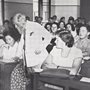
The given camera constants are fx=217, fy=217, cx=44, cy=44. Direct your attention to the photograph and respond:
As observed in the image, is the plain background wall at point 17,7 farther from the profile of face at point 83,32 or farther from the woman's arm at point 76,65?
the woman's arm at point 76,65

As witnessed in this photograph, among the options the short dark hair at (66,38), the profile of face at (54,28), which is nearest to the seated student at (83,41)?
the profile of face at (54,28)

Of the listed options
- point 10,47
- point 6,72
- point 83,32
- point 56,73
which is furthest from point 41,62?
point 83,32

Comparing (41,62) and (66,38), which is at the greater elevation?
(66,38)

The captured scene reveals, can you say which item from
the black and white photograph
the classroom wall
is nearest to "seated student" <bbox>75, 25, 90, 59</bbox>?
the black and white photograph

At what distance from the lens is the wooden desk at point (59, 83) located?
5.73 ft

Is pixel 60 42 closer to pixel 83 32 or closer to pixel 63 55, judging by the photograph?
pixel 63 55

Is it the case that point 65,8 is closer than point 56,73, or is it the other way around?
point 56,73

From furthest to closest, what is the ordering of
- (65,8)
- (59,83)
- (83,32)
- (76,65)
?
(65,8) < (83,32) < (76,65) < (59,83)

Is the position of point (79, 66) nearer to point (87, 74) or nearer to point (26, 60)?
point (87, 74)

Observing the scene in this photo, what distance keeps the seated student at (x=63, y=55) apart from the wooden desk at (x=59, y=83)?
0.29 m

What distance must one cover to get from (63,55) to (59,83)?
0.46m

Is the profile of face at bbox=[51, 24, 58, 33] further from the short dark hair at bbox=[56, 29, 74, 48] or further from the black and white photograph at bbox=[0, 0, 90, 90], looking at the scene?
the short dark hair at bbox=[56, 29, 74, 48]

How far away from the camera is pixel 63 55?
2258 millimetres

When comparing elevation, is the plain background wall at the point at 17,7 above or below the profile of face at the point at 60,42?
above
